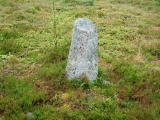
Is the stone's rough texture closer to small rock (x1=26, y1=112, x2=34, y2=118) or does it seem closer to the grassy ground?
the grassy ground

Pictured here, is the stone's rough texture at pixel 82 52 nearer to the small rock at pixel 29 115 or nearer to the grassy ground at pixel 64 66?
the grassy ground at pixel 64 66

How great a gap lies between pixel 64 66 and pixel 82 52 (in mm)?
1146

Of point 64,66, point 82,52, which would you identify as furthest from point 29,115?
point 64,66

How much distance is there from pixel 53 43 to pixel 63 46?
941 mm

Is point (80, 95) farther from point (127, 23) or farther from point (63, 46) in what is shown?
point (127, 23)

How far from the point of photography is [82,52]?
8508 mm

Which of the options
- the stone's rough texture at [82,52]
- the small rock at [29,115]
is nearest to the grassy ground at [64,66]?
the small rock at [29,115]

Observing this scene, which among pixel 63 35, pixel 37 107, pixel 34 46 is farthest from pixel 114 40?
pixel 37 107

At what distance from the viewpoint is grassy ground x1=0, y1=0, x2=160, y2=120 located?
7414mm

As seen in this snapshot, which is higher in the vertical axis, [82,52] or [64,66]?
[82,52]

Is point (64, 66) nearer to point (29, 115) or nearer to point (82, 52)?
point (82, 52)

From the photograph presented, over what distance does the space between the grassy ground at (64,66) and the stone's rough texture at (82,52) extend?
310mm

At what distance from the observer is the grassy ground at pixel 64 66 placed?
24.3 feet

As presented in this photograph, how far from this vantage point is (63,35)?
1273cm
